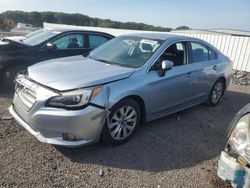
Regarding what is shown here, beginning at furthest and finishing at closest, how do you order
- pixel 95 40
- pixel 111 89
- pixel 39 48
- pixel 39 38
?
pixel 95 40 → pixel 39 38 → pixel 39 48 → pixel 111 89

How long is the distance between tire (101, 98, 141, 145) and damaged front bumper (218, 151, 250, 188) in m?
1.56

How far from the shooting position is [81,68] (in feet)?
12.7

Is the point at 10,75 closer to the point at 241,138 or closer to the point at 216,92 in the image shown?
the point at 216,92

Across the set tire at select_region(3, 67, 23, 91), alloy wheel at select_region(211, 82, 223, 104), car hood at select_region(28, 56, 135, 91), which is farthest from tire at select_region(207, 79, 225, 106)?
tire at select_region(3, 67, 23, 91)

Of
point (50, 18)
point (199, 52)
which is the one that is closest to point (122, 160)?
point (199, 52)

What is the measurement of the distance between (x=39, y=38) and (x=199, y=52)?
12.7 ft

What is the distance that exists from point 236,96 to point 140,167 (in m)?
5.40

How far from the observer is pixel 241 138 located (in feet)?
8.09

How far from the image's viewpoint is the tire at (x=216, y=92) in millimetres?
5941

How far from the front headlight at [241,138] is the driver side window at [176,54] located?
2057mm

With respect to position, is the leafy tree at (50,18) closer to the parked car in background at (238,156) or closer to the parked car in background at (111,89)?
the parked car in background at (111,89)

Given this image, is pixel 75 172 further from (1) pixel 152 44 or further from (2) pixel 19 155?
(1) pixel 152 44

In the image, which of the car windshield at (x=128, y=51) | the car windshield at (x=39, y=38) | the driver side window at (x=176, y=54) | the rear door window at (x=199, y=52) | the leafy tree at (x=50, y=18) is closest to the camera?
the car windshield at (x=128, y=51)

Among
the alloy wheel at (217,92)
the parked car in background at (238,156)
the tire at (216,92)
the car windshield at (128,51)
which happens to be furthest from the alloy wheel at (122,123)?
the alloy wheel at (217,92)
